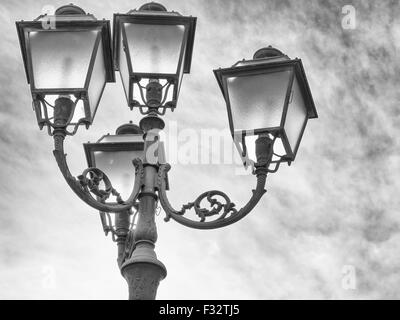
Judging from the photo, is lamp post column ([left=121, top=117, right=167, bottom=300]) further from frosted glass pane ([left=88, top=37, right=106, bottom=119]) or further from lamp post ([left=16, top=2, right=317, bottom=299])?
frosted glass pane ([left=88, top=37, right=106, bottom=119])

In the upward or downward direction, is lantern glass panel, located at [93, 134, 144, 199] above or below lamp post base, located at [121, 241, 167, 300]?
above

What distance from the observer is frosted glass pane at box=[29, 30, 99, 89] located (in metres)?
6.04

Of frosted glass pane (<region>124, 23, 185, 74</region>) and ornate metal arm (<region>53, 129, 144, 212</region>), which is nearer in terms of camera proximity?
ornate metal arm (<region>53, 129, 144, 212</region>)

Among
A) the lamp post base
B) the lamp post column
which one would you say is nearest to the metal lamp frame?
the lamp post column

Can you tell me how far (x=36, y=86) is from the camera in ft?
19.8

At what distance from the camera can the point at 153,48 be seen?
627 cm

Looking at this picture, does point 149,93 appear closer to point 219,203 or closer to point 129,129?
point 219,203

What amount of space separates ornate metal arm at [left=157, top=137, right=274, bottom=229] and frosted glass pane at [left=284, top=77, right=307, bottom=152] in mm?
199

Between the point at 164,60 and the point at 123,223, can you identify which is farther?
the point at 123,223

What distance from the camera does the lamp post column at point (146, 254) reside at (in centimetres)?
557

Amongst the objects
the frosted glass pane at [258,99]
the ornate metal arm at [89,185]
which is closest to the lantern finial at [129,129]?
the ornate metal arm at [89,185]

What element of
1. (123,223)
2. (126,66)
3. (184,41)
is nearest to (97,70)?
(126,66)
